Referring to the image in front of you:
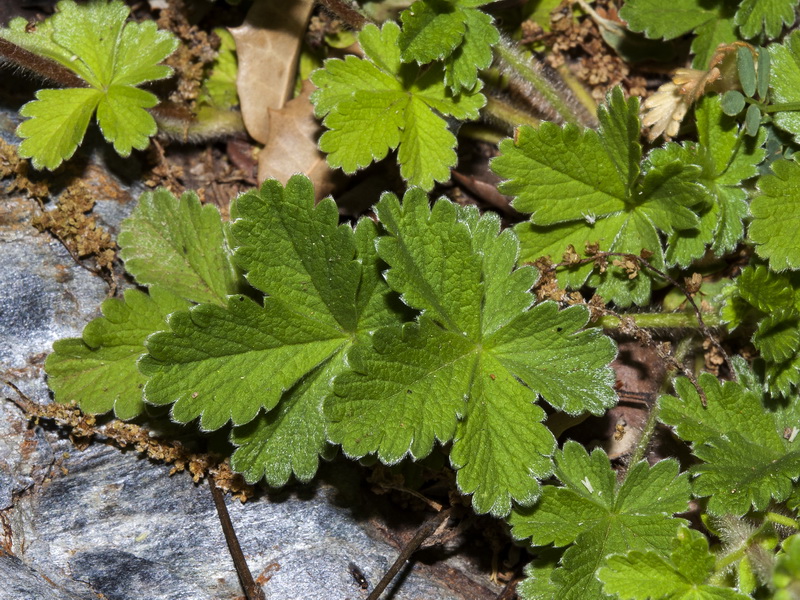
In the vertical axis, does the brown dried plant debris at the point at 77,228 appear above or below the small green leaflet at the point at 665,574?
above

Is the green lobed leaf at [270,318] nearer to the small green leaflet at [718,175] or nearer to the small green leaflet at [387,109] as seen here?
the small green leaflet at [387,109]

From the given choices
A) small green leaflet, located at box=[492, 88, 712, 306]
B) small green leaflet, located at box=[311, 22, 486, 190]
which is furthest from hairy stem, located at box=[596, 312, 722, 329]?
small green leaflet, located at box=[311, 22, 486, 190]

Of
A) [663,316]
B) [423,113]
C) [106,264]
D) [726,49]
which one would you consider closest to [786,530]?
[663,316]

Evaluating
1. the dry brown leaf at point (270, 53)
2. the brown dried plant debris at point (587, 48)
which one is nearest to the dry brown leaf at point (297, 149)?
the dry brown leaf at point (270, 53)

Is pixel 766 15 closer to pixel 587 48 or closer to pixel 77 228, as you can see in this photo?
pixel 587 48

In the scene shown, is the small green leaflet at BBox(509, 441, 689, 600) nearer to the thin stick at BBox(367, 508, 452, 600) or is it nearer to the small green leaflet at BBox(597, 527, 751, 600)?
the small green leaflet at BBox(597, 527, 751, 600)
